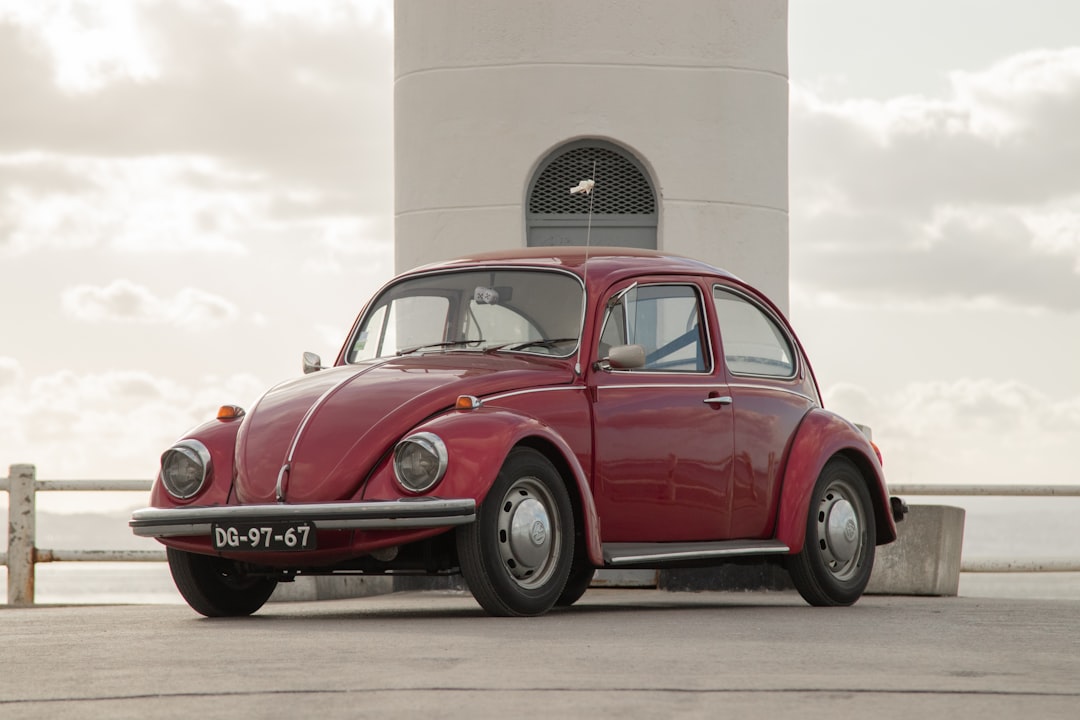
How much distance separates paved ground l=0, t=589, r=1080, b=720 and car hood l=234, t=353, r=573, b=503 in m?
0.65

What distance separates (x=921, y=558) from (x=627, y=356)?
4.54m

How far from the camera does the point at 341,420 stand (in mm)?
7898

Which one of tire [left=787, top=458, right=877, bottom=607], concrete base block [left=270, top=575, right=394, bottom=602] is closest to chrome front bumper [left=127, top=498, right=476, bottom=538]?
tire [left=787, top=458, right=877, bottom=607]

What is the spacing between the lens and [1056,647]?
21.9ft

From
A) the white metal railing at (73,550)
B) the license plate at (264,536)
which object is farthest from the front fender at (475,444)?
the white metal railing at (73,550)

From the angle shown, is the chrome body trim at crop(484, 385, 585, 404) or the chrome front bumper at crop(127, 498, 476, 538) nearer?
the chrome front bumper at crop(127, 498, 476, 538)

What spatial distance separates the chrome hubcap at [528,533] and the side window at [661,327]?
120 cm

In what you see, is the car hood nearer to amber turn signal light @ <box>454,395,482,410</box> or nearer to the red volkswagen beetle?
the red volkswagen beetle

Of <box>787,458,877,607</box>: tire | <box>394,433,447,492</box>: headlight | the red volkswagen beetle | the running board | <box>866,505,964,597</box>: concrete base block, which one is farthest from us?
<box>866,505,964,597</box>: concrete base block

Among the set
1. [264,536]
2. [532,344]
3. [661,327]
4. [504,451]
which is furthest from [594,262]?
[264,536]

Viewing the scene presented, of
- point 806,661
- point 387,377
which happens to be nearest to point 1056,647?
point 806,661

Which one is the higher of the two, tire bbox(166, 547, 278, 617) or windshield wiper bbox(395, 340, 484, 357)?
windshield wiper bbox(395, 340, 484, 357)

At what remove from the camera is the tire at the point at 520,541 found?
7.64 meters

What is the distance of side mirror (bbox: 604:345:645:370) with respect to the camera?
855 cm
